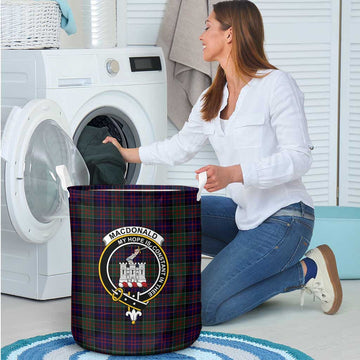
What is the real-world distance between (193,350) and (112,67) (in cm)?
114

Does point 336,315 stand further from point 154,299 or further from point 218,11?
point 218,11

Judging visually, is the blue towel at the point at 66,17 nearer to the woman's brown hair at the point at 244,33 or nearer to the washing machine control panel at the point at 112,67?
the washing machine control panel at the point at 112,67

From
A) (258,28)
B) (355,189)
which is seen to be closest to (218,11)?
(258,28)

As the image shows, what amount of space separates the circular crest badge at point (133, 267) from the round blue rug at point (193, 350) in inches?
6.2

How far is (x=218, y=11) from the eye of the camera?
233cm

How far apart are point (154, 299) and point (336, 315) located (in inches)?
28.9

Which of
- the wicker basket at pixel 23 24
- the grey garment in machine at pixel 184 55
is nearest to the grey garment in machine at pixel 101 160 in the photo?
→ the wicker basket at pixel 23 24

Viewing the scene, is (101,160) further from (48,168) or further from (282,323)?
(282,323)

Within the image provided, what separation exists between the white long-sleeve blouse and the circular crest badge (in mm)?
385

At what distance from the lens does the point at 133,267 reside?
1.87 metres

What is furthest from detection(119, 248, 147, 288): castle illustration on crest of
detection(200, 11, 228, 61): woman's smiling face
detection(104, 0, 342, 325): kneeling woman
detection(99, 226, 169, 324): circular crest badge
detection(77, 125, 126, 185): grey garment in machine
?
detection(200, 11, 228, 61): woman's smiling face

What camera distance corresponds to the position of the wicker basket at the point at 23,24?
100 inches

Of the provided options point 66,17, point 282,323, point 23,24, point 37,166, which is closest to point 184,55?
point 66,17

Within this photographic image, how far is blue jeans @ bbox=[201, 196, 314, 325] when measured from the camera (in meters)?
2.24
